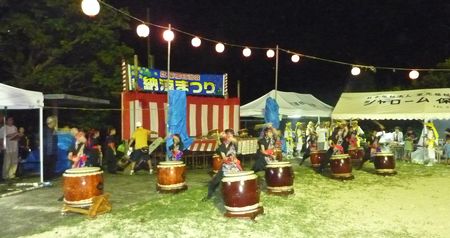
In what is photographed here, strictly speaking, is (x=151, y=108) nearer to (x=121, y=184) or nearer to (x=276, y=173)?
(x=121, y=184)

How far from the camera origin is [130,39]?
30.2m

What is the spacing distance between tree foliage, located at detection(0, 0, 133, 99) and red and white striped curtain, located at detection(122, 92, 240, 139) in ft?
8.80

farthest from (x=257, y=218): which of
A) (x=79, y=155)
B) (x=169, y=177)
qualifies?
(x=79, y=155)

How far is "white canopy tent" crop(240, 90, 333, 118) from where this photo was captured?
19672mm

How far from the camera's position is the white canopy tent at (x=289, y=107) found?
19.7m

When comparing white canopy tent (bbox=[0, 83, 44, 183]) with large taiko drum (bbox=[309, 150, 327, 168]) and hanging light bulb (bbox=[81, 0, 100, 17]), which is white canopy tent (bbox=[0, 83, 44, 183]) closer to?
hanging light bulb (bbox=[81, 0, 100, 17])

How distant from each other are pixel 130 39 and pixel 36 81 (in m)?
15.1

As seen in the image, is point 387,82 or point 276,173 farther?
point 387,82

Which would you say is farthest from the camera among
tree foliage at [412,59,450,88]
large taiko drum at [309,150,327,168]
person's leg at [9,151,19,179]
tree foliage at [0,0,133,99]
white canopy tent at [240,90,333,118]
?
tree foliage at [412,59,450,88]

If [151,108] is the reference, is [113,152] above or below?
below

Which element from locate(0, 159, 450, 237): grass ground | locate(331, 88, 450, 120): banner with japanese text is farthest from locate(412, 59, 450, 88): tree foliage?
locate(0, 159, 450, 237): grass ground

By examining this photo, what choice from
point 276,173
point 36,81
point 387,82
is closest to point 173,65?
point 387,82

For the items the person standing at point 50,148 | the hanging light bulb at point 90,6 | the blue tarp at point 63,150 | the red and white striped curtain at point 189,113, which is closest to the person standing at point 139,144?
the red and white striped curtain at point 189,113

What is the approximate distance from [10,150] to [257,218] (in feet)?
25.5
